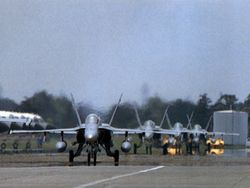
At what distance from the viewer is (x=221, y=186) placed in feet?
74.8

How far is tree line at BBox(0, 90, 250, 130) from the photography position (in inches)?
2594

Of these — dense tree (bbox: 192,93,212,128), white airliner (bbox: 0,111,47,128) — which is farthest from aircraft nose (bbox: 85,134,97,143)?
dense tree (bbox: 192,93,212,128)

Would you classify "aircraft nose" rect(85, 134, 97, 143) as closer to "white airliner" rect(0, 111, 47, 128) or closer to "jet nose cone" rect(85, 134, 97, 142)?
"jet nose cone" rect(85, 134, 97, 142)

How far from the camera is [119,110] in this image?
68500 mm

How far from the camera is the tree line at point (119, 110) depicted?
6588 centimetres

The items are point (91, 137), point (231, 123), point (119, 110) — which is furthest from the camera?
point (231, 123)

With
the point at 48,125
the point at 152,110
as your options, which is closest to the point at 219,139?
the point at 152,110

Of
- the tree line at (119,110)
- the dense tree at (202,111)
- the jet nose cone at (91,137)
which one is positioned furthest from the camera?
the dense tree at (202,111)

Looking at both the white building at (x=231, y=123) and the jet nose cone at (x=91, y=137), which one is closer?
the jet nose cone at (x=91, y=137)

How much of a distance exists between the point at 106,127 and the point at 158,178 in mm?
17038

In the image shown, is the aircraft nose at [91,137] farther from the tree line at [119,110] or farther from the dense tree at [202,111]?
the dense tree at [202,111]

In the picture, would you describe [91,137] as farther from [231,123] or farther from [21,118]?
[231,123]

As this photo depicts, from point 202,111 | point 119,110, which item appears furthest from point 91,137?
point 202,111

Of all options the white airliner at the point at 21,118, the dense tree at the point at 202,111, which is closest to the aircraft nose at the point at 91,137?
the white airliner at the point at 21,118
